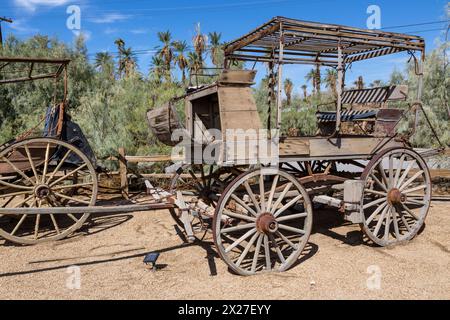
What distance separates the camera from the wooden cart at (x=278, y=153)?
3.80m

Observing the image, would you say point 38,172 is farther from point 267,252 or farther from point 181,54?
point 181,54

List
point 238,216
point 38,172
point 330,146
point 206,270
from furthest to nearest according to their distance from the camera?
point 38,172, point 330,146, point 206,270, point 238,216

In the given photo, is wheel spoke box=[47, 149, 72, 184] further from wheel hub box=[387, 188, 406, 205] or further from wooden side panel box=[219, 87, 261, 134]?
wheel hub box=[387, 188, 406, 205]

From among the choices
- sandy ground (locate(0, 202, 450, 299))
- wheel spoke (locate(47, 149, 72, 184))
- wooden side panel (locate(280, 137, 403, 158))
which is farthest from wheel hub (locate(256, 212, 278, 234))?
wheel spoke (locate(47, 149, 72, 184))

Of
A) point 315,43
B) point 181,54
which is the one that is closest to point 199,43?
point 181,54

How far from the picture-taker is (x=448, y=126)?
11578 millimetres

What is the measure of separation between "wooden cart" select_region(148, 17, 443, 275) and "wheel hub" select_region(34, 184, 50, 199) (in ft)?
6.07

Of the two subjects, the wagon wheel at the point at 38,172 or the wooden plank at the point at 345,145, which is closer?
the wooden plank at the point at 345,145

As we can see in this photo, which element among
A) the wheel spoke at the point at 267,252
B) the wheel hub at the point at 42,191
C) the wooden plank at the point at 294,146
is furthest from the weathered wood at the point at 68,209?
the wheel hub at the point at 42,191

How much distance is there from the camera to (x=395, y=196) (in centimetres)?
470

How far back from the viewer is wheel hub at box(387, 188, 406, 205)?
470 centimetres

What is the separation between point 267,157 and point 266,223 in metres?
0.73

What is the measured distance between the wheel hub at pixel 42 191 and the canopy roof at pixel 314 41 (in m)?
3.29

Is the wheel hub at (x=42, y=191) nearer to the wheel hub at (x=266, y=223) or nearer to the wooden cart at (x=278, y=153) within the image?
the wooden cart at (x=278, y=153)
